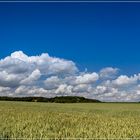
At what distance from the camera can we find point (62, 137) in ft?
41.7

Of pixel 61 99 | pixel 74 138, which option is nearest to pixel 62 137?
pixel 74 138

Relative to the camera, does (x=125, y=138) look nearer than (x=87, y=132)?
Yes

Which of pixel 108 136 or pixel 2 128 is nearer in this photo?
pixel 108 136

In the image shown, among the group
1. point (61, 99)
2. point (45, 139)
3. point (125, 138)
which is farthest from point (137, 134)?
point (61, 99)

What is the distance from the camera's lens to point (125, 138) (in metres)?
12.9

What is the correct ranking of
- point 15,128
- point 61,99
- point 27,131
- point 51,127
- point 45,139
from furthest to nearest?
point 61,99, point 51,127, point 15,128, point 27,131, point 45,139

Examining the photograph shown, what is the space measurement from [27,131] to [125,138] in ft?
12.5

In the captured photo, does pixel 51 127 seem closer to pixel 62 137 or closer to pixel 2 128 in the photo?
pixel 2 128

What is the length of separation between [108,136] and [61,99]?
8743 centimetres

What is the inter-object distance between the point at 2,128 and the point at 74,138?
3861 millimetres

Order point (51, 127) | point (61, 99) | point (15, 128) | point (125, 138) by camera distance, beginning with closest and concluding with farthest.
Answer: point (125, 138) → point (15, 128) → point (51, 127) → point (61, 99)

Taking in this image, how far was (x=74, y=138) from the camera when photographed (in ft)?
41.1

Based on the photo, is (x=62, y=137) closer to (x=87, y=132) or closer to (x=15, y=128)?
(x=87, y=132)

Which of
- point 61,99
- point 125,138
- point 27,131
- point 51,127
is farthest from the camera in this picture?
point 61,99
